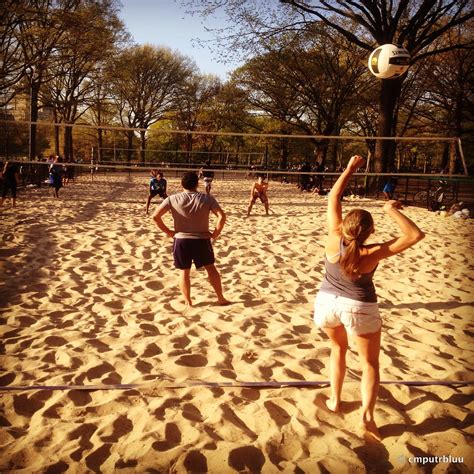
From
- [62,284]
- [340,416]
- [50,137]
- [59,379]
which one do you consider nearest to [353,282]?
[340,416]

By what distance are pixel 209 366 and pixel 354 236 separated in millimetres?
1851

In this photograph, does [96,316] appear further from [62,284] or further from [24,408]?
[24,408]

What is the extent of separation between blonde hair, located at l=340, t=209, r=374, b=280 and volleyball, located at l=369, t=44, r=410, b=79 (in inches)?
241

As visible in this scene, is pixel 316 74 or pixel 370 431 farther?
pixel 316 74

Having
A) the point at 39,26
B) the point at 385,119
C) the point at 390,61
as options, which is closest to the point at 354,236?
the point at 390,61

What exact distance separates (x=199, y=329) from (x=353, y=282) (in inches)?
81.9

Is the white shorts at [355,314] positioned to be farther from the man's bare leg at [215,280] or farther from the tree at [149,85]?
the tree at [149,85]

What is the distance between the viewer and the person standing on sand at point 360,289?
7.05 feet

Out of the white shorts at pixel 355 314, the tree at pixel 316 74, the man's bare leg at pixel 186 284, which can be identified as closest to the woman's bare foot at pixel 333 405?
the white shorts at pixel 355 314

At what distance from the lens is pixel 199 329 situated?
149 inches

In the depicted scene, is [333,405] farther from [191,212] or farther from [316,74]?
[316,74]

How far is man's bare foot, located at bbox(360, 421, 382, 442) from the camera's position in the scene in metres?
2.32

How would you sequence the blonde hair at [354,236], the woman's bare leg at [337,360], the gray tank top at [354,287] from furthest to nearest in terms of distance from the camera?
the woman's bare leg at [337,360]
the gray tank top at [354,287]
the blonde hair at [354,236]

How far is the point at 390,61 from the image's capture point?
22.2ft
